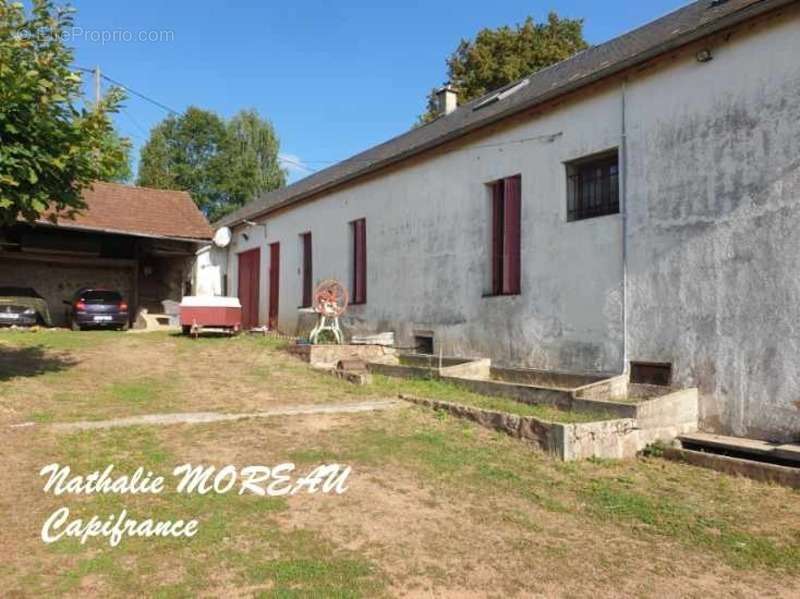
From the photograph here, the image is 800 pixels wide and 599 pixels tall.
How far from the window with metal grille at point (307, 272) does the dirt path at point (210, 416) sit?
10.3 metres

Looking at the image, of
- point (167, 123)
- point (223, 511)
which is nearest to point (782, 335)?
point (223, 511)

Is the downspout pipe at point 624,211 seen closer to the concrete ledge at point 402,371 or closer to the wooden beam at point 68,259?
the concrete ledge at point 402,371

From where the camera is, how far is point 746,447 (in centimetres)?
722

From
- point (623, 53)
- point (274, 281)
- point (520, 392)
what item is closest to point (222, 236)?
point (274, 281)

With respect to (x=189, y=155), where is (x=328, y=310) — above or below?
below

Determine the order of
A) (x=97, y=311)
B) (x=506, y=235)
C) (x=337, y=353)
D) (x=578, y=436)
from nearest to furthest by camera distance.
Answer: (x=578, y=436) < (x=506, y=235) < (x=337, y=353) < (x=97, y=311)

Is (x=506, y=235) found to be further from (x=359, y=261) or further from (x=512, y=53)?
(x=512, y=53)

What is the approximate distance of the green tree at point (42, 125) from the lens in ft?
26.0

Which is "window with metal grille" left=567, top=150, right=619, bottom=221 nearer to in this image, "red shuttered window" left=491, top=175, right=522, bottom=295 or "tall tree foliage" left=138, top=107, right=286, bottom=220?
"red shuttered window" left=491, top=175, right=522, bottom=295

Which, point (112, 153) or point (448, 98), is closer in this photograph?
point (112, 153)

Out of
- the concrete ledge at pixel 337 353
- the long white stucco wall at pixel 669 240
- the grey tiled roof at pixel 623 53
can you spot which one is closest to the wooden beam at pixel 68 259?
the grey tiled roof at pixel 623 53

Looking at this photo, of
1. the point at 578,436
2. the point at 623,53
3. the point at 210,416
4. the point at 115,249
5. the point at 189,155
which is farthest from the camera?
the point at 189,155

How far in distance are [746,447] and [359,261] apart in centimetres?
1120

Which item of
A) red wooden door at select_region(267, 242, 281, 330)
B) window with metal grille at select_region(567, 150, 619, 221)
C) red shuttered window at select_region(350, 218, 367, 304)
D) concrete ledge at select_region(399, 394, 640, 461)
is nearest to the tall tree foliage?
red wooden door at select_region(267, 242, 281, 330)
